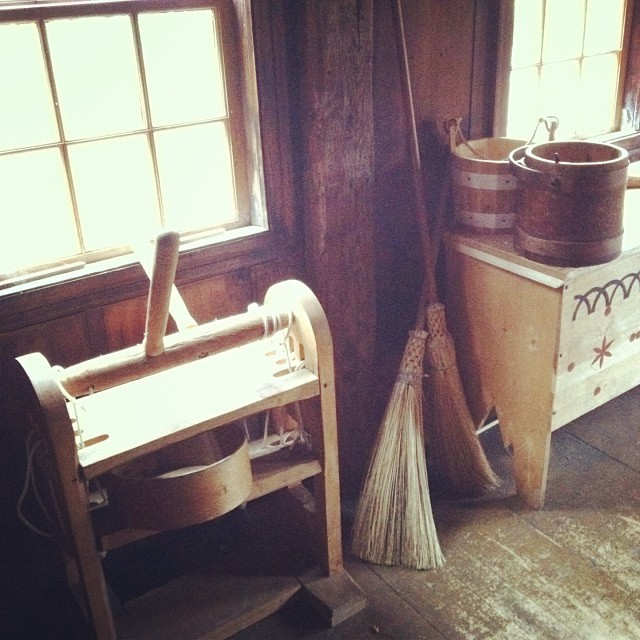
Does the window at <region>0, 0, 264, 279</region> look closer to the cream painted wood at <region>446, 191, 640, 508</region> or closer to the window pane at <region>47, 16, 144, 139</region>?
the window pane at <region>47, 16, 144, 139</region>

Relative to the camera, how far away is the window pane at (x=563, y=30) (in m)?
2.77

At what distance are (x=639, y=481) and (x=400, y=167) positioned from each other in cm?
144

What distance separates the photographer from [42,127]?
190cm

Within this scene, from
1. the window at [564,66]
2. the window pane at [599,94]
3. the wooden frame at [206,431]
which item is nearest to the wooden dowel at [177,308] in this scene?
the wooden frame at [206,431]

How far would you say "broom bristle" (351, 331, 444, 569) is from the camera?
2367mm

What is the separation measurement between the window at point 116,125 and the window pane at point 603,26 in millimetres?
1589

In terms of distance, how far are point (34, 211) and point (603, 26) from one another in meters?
2.34

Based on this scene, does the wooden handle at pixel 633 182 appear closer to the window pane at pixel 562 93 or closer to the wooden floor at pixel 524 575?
the window pane at pixel 562 93

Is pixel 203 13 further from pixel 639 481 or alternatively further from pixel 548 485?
pixel 639 481

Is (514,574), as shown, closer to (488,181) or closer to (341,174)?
(488,181)

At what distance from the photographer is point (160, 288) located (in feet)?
5.27

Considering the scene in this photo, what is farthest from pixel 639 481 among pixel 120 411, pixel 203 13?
pixel 203 13

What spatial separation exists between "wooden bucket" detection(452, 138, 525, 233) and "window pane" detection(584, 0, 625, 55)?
0.76 metres

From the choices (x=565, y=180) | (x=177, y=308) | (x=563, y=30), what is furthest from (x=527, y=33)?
(x=177, y=308)
